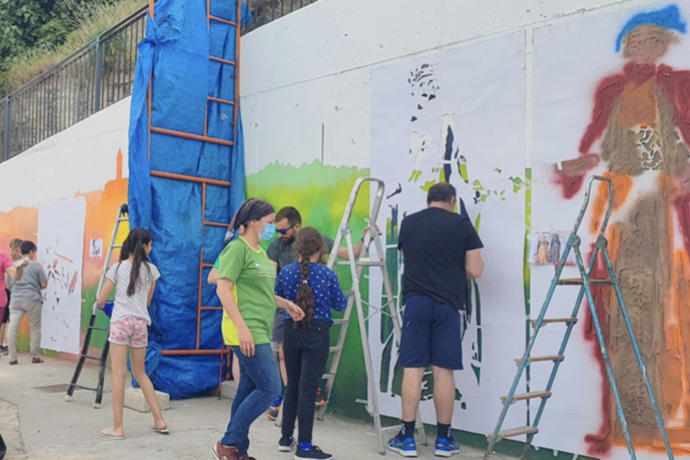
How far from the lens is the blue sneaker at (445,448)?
16.5 feet

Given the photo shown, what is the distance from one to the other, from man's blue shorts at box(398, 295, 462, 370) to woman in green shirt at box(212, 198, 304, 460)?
1131 millimetres

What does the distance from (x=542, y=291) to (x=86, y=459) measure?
3207 mm

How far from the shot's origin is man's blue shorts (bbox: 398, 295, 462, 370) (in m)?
5.07

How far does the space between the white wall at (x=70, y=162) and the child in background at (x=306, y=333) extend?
489cm

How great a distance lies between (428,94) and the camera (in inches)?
227

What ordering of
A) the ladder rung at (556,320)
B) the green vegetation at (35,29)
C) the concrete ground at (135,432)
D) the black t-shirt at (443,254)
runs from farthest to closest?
the green vegetation at (35,29), the black t-shirt at (443,254), the concrete ground at (135,432), the ladder rung at (556,320)

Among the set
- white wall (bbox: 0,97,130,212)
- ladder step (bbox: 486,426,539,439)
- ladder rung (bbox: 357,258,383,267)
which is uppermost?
white wall (bbox: 0,97,130,212)

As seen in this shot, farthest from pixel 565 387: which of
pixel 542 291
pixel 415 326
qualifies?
pixel 415 326

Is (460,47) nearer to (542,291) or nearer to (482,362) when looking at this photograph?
(542,291)

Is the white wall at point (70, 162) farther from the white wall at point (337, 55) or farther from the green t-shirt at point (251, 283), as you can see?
the green t-shirt at point (251, 283)

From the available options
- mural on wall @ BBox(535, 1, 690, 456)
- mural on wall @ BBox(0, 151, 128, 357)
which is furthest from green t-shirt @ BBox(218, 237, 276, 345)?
mural on wall @ BBox(0, 151, 128, 357)

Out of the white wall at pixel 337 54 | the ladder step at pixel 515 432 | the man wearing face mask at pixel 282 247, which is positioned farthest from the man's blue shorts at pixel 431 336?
the white wall at pixel 337 54

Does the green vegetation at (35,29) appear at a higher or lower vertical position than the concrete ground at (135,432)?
higher

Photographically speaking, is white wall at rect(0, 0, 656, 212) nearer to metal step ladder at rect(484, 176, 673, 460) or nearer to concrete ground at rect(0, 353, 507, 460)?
metal step ladder at rect(484, 176, 673, 460)
